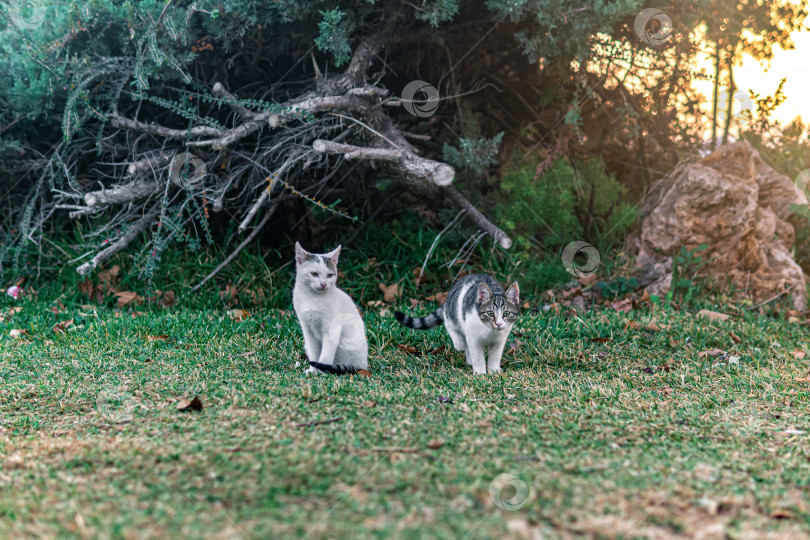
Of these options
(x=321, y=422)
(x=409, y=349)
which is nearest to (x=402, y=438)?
(x=321, y=422)

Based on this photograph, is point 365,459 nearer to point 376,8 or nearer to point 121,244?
point 121,244

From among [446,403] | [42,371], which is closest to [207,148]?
[42,371]

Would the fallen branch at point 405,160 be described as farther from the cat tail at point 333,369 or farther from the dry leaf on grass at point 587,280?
the cat tail at point 333,369

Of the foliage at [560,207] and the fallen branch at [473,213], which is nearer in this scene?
the fallen branch at [473,213]

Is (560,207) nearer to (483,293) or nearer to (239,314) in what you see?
(483,293)

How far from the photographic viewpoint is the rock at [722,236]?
5523 mm

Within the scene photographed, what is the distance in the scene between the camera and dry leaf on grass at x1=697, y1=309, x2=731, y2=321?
473 cm

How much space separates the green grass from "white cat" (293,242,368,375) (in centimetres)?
16

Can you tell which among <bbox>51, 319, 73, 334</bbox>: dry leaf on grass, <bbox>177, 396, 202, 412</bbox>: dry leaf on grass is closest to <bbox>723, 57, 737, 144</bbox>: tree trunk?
<bbox>177, 396, 202, 412</bbox>: dry leaf on grass

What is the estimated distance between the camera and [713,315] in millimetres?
4820

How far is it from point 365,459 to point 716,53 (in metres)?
5.63

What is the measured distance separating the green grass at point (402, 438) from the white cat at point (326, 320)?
164 mm

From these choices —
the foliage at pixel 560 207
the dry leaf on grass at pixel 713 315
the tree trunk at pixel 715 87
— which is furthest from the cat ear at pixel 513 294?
the tree trunk at pixel 715 87

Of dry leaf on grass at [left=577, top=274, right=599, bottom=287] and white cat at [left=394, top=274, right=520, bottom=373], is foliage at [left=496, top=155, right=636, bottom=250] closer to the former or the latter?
dry leaf on grass at [left=577, top=274, right=599, bottom=287]
